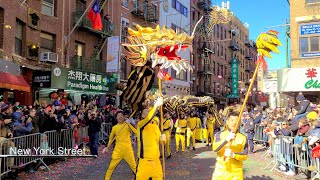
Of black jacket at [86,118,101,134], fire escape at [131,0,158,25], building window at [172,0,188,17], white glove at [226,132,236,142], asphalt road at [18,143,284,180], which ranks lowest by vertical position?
asphalt road at [18,143,284,180]

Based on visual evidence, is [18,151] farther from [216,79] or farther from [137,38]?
[216,79]

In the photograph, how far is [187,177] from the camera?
9508 millimetres

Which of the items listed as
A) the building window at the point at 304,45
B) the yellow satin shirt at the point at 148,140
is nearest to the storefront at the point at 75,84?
the building window at the point at 304,45

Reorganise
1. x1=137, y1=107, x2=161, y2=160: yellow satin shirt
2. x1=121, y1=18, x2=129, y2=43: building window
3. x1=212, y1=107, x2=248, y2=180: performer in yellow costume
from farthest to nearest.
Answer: x1=121, y1=18, x2=129, y2=43: building window < x1=137, y1=107, x2=161, y2=160: yellow satin shirt < x1=212, y1=107, x2=248, y2=180: performer in yellow costume

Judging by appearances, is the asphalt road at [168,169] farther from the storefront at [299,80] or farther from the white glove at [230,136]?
the storefront at [299,80]

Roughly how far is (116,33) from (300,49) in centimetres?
1287

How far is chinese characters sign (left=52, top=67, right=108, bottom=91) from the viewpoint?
19.0 metres

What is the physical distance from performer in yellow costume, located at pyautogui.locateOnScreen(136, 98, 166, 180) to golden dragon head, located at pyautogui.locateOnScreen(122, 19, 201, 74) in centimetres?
86

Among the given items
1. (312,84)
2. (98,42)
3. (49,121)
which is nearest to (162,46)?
(49,121)

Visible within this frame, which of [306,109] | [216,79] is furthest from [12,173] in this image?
[216,79]

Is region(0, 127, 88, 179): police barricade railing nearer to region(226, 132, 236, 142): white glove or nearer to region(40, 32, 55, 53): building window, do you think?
region(226, 132, 236, 142): white glove

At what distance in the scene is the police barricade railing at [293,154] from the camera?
29.3ft

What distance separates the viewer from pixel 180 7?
121ft

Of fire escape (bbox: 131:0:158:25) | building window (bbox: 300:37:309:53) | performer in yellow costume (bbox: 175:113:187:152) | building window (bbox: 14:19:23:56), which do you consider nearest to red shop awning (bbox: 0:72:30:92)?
building window (bbox: 14:19:23:56)
